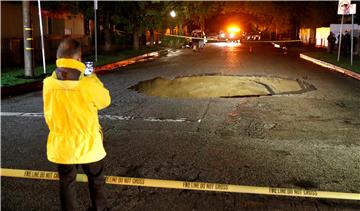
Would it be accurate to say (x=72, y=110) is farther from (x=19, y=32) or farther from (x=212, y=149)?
(x=19, y=32)

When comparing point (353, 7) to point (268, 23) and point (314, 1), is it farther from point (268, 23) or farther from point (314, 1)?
point (268, 23)

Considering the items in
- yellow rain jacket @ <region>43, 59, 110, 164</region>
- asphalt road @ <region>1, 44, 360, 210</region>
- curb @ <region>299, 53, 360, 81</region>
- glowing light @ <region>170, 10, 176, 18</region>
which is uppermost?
glowing light @ <region>170, 10, 176, 18</region>

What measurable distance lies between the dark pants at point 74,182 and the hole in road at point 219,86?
9509 millimetres

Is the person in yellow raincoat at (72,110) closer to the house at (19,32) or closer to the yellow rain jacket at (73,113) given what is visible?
the yellow rain jacket at (73,113)

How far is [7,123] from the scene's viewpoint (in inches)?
342

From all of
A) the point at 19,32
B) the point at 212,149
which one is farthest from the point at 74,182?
the point at 19,32

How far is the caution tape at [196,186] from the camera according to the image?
15.9ft

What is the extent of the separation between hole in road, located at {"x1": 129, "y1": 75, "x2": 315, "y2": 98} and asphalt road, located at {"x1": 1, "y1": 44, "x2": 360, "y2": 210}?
2568 mm

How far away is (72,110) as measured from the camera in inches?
151

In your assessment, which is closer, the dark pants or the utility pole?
the dark pants

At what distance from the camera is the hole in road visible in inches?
562

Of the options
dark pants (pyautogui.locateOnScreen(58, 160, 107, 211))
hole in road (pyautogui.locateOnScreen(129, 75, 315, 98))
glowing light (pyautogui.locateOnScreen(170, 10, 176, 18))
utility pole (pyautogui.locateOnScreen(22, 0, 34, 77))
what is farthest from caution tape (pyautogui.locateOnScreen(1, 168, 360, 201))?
glowing light (pyautogui.locateOnScreen(170, 10, 176, 18))

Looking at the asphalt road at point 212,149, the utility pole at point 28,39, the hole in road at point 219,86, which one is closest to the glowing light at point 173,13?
the hole in road at point 219,86

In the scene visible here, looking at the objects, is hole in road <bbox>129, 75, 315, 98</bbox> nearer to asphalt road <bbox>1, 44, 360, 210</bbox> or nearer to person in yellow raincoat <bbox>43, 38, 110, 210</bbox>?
asphalt road <bbox>1, 44, 360, 210</bbox>
